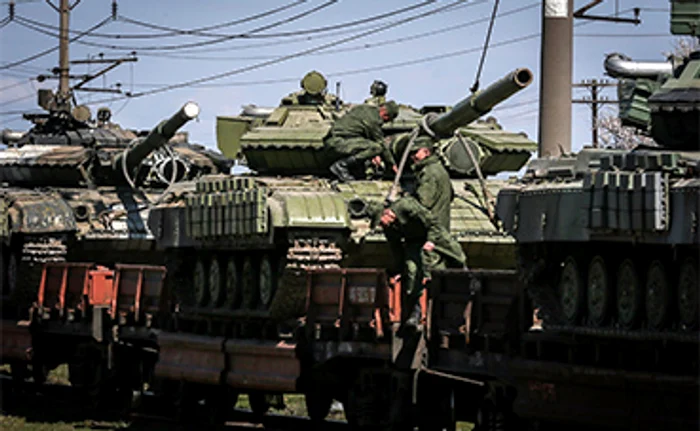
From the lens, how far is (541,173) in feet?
56.0

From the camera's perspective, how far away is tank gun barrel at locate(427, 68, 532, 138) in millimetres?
18375

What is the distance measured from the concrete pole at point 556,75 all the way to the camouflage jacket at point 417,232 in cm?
638

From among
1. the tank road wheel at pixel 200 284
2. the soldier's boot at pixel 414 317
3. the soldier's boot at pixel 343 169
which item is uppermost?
the soldier's boot at pixel 343 169

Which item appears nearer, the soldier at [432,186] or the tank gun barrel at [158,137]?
the soldier at [432,186]

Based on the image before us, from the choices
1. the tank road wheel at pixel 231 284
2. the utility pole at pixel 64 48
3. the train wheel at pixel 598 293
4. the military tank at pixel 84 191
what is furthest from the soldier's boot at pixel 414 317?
the utility pole at pixel 64 48

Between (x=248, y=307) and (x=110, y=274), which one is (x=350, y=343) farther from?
(x=110, y=274)

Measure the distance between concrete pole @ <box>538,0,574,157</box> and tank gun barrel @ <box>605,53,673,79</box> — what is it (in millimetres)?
7783

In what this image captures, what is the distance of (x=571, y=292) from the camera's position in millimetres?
16172

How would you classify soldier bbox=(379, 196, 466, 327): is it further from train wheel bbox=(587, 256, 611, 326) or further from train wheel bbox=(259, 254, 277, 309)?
train wheel bbox=(587, 256, 611, 326)

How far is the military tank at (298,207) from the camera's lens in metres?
20.6

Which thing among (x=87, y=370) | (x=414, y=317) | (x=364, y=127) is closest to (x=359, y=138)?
(x=364, y=127)

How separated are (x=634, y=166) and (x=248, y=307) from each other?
7.97 m

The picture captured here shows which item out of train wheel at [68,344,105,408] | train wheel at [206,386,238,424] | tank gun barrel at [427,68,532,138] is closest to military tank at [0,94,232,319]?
train wheel at [68,344,105,408]

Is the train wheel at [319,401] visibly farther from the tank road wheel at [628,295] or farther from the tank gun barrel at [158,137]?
the tank gun barrel at [158,137]
